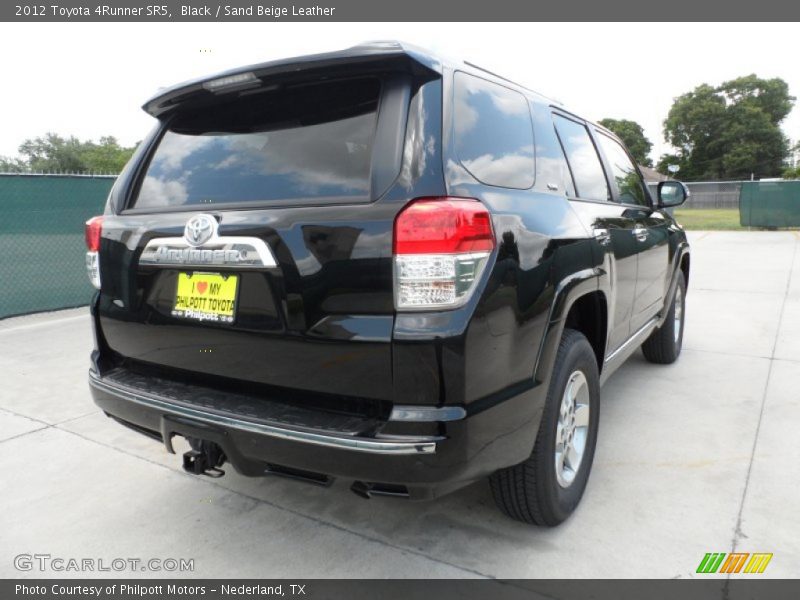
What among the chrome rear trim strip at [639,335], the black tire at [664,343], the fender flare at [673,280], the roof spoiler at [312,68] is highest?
the roof spoiler at [312,68]

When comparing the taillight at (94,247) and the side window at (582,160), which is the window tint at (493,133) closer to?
the side window at (582,160)

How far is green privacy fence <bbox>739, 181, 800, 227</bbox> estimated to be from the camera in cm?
1992

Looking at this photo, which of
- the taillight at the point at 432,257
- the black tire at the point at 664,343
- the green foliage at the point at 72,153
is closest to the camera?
the taillight at the point at 432,257

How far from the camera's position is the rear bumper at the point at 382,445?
5.83 feet

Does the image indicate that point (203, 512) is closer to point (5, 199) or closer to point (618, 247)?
point (618, 247)

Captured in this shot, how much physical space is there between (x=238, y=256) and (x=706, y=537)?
7.14 feet

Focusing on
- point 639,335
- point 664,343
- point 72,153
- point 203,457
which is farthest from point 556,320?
point 72,153

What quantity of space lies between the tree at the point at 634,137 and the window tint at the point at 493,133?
282ft

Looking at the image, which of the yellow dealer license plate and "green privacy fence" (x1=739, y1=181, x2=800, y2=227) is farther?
"green privacy fence" (x1=739, y1=181, x2=800, y2=227)

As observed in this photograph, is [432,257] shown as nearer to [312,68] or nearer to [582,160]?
[312,68]

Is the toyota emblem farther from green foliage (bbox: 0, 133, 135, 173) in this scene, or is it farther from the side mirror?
green foliage (bbox: 0, 133, 135, 173)

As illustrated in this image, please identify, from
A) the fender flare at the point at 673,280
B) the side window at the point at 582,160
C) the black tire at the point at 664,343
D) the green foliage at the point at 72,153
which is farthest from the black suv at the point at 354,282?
the green foliage at the point at 72,153

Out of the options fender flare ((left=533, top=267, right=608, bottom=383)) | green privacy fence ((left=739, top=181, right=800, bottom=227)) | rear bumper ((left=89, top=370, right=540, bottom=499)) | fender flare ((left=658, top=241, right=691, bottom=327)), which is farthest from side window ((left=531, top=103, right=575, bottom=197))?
green privacy fence ((left=739, top=181, right=800, bottom=227))

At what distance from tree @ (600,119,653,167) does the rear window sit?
283ft
